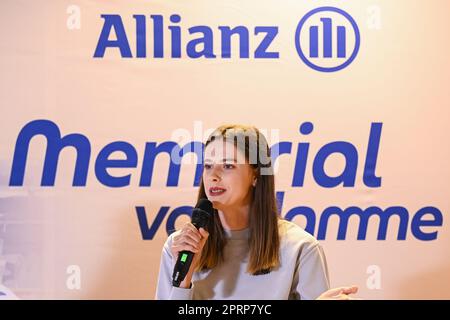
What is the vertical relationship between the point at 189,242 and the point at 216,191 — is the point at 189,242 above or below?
below

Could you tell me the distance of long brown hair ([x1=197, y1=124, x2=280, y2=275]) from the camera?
2162 millimetres

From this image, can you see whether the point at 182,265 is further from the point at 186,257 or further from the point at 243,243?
the point at 243,243

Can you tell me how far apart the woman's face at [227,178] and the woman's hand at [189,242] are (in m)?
0.20

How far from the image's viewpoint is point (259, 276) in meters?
2.17

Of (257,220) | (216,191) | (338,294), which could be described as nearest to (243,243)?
(257,220)

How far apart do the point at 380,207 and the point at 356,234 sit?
0.18 meters

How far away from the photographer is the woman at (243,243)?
2150 mm

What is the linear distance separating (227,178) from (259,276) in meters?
0.40

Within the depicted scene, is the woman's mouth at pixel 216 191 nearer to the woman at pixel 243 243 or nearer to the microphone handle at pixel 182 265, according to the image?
the woman at pixel 243 243

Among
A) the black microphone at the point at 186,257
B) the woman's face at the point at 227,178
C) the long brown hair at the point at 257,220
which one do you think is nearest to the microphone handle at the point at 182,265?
the black microphone at the point at 186,257

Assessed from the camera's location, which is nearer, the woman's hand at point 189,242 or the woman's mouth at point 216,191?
the woman's hand at point 189,242

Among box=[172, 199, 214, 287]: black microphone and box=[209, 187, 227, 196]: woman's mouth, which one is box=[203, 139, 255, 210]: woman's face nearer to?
box=[209, 187, 227, 196]: woman's mouth

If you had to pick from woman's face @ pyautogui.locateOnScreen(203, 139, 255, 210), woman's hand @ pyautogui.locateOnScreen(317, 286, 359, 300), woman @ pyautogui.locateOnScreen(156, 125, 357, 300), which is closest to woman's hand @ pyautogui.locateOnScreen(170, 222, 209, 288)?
woman @ pyautogui.locateOnScreen(156, 125, 357, 300)
